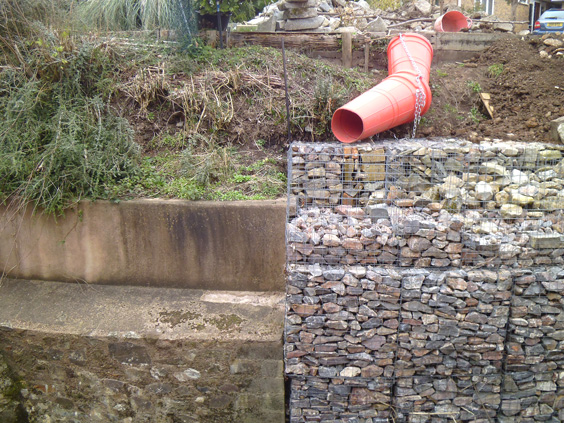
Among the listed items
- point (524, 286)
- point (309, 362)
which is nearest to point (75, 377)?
point (309, 362)

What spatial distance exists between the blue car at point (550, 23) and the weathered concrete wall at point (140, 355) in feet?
21.7

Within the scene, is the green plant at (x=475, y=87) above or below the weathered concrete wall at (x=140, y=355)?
above

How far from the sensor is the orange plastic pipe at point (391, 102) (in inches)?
181

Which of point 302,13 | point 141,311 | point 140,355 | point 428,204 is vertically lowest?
point 140,355

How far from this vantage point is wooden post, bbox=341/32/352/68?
6.38 m

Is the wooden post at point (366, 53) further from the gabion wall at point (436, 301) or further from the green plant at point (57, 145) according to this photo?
the green plant at point (57, 145)

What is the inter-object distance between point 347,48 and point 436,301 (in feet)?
13.5

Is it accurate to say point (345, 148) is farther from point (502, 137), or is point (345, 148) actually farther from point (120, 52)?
point (120, 52)

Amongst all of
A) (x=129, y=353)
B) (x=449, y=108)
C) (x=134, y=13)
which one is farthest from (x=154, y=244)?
(x=449, y=108)

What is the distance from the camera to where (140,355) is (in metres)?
4.06

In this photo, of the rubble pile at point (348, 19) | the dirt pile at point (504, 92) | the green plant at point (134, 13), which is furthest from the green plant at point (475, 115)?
the green plant at point (134, 13)

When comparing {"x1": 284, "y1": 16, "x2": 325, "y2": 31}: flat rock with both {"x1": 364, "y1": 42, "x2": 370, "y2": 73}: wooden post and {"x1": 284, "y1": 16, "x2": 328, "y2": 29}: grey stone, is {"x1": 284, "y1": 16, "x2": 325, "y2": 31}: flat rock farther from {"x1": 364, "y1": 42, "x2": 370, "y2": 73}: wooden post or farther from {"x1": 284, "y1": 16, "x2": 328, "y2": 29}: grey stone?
{"x1": 364, "y1": 42, "x2": 370, "y2": 73}: wooden post

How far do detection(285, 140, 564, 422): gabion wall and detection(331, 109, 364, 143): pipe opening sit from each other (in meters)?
0.97

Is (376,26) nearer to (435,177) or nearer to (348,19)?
(348,19)
